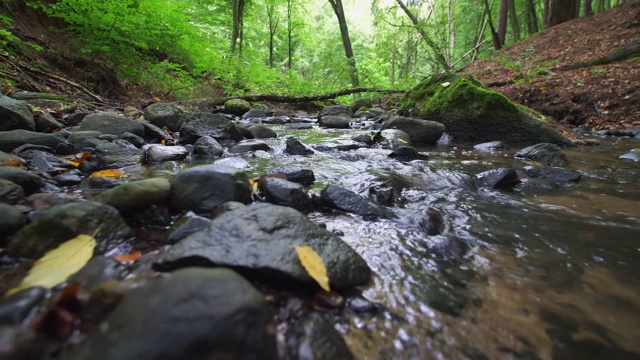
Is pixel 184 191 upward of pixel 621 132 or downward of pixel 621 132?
downward

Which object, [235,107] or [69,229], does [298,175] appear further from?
[235,107]

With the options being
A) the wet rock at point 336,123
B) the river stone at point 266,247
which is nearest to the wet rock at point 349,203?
the river stone at point 266,247

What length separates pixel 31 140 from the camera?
143 inches

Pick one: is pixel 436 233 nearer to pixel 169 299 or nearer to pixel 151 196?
pixel 169 299

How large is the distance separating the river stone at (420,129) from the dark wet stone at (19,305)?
5966 mm

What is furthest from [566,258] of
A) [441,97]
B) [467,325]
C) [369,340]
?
[441,97]

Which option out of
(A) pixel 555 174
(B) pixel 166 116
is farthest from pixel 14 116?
(A) pixel 555 174

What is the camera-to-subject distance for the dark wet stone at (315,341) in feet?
3.70

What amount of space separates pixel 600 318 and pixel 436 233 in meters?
0.93

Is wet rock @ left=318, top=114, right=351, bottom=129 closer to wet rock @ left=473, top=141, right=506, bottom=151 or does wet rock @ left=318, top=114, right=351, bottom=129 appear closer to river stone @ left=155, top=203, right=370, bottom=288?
wet rock @ left=473, top=141, right=506, bottom=151

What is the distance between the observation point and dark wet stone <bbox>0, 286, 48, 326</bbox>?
1012 mm

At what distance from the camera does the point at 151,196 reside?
2.11m

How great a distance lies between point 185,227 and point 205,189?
0.48 metres

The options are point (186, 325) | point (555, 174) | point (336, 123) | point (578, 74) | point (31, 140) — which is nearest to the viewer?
point (186, 325)
